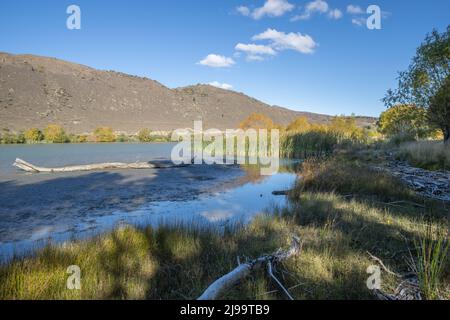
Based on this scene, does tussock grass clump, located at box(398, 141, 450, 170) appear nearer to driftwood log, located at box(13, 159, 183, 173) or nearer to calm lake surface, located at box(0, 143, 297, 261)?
calm lake surface, located at box(0, 143, 297, 261)

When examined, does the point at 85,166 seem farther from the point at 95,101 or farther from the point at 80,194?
the point at 95,101

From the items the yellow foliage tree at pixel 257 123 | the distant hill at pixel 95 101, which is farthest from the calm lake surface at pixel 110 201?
the distant hill at pixel 95 101

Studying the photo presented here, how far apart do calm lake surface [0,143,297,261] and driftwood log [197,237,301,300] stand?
6.78 feet

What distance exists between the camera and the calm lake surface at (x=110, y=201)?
5.14 meters

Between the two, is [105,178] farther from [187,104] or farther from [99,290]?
[187,104]

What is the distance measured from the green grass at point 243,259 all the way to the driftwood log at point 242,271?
0.09 metres

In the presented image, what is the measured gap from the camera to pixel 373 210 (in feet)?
19.2

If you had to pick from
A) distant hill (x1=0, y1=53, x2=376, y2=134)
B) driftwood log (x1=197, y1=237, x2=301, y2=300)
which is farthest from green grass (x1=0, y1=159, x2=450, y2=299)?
distant hill (x1=0, y1=53, x2=376, y2=134)

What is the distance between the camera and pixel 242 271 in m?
2.89

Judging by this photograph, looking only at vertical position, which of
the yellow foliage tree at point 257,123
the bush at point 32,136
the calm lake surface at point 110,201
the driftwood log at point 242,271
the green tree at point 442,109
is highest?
the yellow foliage tree at point 257,123

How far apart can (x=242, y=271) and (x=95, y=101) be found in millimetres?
62658

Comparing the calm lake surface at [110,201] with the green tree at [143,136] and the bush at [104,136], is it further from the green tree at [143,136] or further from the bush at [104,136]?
the green tree at [143,136]
